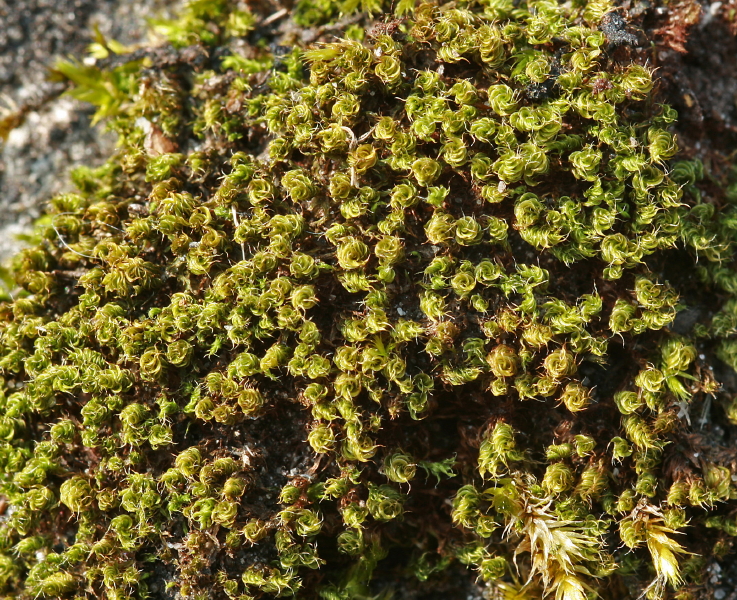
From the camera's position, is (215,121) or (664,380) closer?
(664,380)

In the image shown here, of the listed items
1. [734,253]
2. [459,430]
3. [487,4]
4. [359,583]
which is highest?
[487,4]

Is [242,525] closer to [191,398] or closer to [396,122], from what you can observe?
[191,398]

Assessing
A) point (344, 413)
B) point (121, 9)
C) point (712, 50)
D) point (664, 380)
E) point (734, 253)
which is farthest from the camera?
point (121, 9)

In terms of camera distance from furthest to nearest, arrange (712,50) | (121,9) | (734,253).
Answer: (121,9) → (712,50) → (734,253)

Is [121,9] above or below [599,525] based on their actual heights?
above

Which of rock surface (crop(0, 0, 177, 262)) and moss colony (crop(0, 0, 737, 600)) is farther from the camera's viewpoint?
rock surface (crop(0, 0, 177, 262))

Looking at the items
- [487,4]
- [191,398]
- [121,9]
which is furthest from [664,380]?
[121,9]

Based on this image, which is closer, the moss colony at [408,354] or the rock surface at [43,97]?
the moss colony at [408,354]

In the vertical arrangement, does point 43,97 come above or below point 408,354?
above
